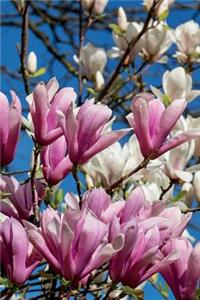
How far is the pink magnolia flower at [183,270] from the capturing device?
0.72m

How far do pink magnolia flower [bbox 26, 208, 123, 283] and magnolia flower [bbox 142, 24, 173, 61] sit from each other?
100 centimetres

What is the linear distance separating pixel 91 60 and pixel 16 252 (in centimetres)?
103

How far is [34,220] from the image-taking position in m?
0.76

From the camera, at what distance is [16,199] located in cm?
76

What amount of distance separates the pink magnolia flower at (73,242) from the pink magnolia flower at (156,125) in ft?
0.52

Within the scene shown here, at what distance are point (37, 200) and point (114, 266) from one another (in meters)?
0.13

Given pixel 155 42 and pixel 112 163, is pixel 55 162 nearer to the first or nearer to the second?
pixel 112 163

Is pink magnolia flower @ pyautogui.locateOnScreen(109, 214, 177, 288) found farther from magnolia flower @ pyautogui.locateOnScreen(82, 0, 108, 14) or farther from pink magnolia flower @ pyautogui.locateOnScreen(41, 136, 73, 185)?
magnolia flower @ pyautogui.locateOnScreen(82, 0, 108, 14)

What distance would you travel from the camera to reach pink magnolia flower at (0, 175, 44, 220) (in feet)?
2.48

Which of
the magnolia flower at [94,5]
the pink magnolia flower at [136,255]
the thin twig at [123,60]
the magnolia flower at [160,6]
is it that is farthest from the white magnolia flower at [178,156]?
the magnolia flower at [94,5]

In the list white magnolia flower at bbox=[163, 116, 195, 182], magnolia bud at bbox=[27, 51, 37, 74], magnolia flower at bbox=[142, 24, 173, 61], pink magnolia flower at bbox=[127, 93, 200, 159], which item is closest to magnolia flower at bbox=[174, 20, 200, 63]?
magnolia flower at bbox=[142, 24, 173, 61]

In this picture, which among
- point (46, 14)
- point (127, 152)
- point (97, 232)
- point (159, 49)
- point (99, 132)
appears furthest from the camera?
point (46, 14)

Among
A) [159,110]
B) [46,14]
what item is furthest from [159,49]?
[46,14]

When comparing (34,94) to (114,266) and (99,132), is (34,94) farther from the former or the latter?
(114,266)
